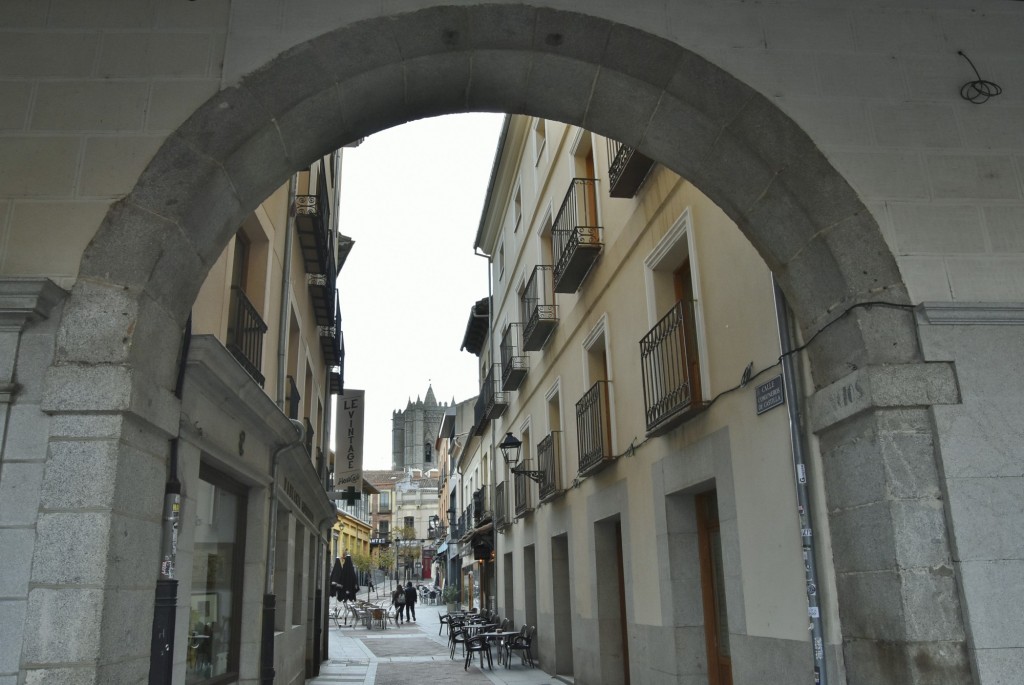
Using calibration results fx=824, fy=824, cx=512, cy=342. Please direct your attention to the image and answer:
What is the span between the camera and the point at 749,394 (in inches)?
252

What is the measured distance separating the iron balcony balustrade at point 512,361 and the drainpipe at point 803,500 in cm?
1120

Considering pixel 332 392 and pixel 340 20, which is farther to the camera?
pixel 332 392

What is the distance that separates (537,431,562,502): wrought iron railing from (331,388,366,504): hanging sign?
12.5 ft

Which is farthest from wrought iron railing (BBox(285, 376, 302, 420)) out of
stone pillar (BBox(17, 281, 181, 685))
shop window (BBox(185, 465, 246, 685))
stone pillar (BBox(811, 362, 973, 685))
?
stone pillar (BBox(811, 362, 973, 685))

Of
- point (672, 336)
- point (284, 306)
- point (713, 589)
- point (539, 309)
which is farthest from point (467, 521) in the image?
point (672, 336)

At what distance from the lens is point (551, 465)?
44.1 feet

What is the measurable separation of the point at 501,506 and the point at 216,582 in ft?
41.9

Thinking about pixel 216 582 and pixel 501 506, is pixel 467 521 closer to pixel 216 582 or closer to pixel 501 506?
pixel 501 506

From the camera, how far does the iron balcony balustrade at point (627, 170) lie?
27.7ft

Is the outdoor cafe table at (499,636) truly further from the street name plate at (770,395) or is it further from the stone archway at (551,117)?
the stone archway at (551,117)

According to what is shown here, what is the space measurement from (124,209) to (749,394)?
454cm

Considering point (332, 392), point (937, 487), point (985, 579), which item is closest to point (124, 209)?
point (937, 487)

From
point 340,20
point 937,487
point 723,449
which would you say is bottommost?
point 937,487

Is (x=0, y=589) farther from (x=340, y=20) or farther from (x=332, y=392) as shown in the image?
(x=332, y=392)
